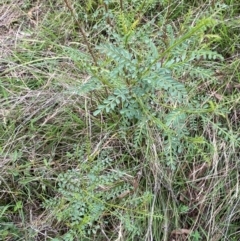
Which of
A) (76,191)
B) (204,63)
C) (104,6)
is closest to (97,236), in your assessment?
(76,191)

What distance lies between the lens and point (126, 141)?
1.94 meters

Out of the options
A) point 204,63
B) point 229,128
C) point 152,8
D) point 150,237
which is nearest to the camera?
point 150,237

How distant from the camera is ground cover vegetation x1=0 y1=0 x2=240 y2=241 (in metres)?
1.78

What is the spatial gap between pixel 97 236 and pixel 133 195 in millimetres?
203

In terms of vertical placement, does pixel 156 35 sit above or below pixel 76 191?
above

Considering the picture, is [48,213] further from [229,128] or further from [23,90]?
[229,128]

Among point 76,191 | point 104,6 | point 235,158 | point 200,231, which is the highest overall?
point 104,6

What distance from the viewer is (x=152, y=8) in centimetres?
227

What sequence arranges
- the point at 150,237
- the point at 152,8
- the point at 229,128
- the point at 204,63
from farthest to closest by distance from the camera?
1. the point at 152,8
2. the point at 204,63
3. the point at 229,128
4. the point at 150,237

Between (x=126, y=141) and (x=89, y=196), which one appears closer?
(x=89, y=196)

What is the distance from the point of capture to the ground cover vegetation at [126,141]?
1.78 metres

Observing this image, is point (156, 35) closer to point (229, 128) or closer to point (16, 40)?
point (229, 128)

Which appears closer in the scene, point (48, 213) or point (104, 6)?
point (48, 213)

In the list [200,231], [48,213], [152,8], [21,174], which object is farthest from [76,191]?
[152,8]
